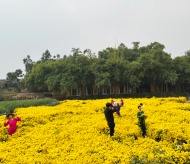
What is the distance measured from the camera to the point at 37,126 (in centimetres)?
1569

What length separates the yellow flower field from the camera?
371 inches

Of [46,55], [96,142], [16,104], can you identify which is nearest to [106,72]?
[16,104]

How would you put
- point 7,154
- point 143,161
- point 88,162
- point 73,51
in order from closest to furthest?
point 143,161 < point 88,162 < point 7,154 < point 73,51

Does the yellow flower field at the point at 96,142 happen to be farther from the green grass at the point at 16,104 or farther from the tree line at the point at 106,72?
the tree line at the point at 106,72

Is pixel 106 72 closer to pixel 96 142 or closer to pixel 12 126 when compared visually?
pixel 12 126

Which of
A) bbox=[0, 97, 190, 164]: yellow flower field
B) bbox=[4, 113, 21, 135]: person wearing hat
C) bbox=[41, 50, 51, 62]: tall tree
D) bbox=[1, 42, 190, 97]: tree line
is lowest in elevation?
bbox=[0, 97, 190, 164]: yellow flower field

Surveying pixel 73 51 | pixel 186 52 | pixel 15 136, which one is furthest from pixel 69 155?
pixel 186 52

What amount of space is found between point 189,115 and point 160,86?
114ft

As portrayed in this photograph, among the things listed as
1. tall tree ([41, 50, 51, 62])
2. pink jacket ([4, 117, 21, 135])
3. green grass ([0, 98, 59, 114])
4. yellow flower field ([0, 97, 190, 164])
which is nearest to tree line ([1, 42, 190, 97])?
green grass ([0, 98, 59, 114])

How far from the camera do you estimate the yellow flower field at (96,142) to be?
941 centimetres

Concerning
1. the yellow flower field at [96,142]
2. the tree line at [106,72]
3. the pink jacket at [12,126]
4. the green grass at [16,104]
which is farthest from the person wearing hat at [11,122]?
the tree line at [106,72]

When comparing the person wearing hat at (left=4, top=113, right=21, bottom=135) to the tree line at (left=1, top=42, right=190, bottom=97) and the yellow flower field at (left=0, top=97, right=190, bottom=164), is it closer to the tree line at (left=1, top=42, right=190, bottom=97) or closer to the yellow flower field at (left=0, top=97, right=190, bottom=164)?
the yellow flower field at (left=0, top=97, right=190, bottom=164)

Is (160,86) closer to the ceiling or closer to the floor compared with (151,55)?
closer to the floor

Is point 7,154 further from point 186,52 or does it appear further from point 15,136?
point 186,52
